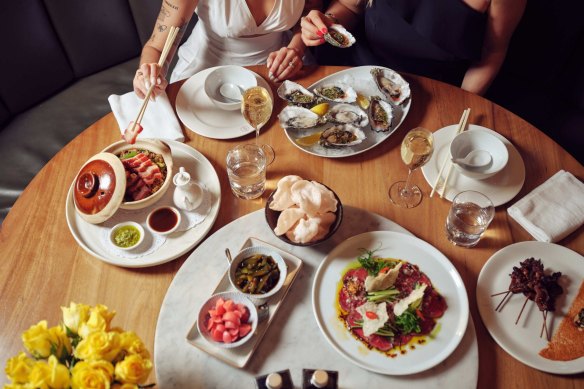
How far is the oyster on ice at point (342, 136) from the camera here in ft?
5.61

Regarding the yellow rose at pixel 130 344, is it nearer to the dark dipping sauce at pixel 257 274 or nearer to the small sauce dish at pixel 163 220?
the dark dipping sauce at pixel 257 274

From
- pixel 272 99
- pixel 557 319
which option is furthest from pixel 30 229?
pixel 557 319

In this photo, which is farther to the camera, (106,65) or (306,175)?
(106,65)

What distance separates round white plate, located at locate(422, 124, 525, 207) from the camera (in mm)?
1579

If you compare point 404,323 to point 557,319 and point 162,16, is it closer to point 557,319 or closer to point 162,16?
point 557,319

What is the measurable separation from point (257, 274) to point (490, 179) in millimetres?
906

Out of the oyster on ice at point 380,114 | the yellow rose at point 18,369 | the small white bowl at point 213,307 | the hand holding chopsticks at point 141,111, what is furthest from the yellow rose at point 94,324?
the oyster on ice at point 380,114

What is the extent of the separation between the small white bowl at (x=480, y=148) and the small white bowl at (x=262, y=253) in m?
0.72

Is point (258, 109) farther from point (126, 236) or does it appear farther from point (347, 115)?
point (126, 236)

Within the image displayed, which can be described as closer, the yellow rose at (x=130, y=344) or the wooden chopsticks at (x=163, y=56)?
the yellow rose at (x=130, y=344)

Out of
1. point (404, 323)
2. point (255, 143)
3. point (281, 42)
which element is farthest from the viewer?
point (281, 42)

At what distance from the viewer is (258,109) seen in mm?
1680

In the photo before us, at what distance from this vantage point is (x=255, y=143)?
177 cm

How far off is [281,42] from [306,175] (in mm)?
1041
